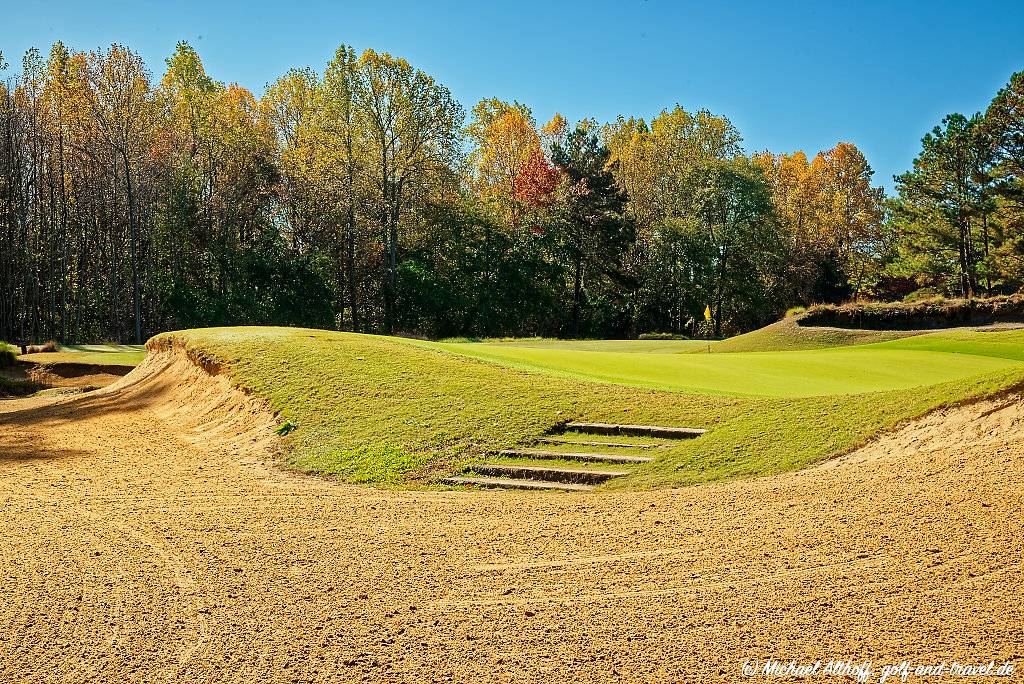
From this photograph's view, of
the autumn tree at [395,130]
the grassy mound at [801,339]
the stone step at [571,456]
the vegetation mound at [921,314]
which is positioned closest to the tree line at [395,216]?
the autumn tree at [395,130]

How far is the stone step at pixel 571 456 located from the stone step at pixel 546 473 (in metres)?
0.33

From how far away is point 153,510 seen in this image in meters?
7.77

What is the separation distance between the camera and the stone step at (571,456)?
919 centimetres

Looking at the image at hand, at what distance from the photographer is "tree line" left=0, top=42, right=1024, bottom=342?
104 feet

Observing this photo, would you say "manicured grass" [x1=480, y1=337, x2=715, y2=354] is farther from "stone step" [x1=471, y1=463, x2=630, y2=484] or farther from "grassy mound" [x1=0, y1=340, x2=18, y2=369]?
"stone step" [x1=471, y1=463, x2=630, y2=484]

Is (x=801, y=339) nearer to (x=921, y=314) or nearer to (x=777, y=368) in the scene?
(x=921, y=314)

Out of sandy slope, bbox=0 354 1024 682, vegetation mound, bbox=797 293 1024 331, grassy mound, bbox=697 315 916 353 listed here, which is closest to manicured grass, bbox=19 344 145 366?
sandy slope, bbox=0 354 1024 682

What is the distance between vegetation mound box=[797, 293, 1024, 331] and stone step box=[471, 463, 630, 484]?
62.9 ft

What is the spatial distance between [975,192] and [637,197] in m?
17.9

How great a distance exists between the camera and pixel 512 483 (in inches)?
349

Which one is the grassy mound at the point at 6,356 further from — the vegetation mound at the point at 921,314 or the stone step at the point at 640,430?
the vegetation mound at the point at 921,314

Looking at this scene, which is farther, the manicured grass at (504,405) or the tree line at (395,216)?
the tree line at (395,216)

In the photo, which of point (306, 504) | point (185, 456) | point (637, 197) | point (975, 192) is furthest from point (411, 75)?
point (306, 504)

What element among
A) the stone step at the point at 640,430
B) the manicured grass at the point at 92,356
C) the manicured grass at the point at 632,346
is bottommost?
the stone step at the point at 640,430
